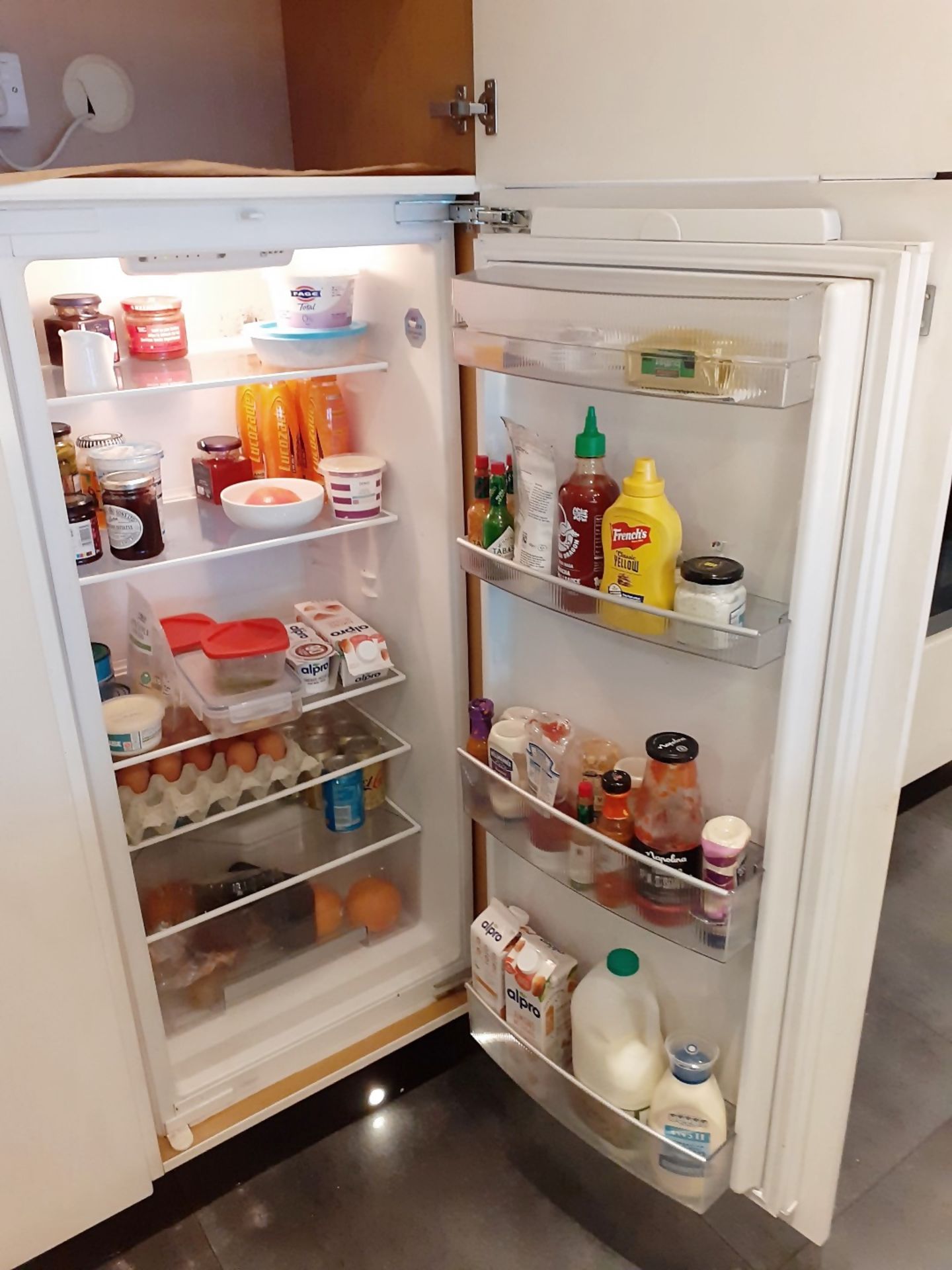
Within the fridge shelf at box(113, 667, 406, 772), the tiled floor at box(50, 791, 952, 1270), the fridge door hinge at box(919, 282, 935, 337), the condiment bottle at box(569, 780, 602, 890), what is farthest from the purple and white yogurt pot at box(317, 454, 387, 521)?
the tiled floor at box(50, 791, 952, 1270)

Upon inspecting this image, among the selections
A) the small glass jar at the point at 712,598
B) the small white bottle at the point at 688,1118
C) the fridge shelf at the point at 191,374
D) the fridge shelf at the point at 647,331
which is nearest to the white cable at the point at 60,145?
the fridge shelf at the point at 191,374

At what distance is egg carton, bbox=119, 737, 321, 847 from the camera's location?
4.93 feet

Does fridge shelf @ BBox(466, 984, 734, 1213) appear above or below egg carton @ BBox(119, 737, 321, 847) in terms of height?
below

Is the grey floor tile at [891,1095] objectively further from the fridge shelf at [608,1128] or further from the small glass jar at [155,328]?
the small glass jar at [155,328]

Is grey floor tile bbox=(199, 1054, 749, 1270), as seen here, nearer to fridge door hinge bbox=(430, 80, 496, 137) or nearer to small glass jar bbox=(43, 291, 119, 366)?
small glass jar bbox=(43, 291, 119, 366)

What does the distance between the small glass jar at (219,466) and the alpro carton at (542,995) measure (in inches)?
34.2

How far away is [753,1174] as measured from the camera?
47.5 inches

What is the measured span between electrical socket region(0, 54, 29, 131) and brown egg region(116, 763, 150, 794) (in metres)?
0.99

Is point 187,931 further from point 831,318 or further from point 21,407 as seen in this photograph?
point 831,318

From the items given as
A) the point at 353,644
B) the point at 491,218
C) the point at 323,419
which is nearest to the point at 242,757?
the point at 353,644

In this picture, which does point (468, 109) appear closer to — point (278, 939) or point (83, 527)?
point (83, 527)

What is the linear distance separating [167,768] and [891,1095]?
1.35 metres

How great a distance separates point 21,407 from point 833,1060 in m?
1.20

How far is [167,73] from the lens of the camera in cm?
155
